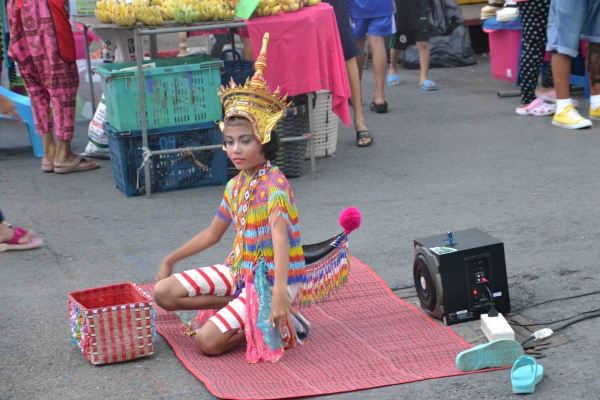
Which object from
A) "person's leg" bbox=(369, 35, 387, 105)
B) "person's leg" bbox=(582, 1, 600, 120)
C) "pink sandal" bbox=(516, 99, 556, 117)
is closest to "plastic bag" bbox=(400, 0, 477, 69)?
"person's leg" bbox=(369, 35, 387, 105)

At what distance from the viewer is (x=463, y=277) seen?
380cm

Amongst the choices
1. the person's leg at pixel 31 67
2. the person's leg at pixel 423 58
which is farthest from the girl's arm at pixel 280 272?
the person's leg at pixel 423 58

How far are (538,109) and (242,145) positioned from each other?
4.85 meters

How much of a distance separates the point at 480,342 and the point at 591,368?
0.48 metres

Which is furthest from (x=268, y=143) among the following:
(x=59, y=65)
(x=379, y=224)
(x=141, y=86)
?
(x=59, y=65)

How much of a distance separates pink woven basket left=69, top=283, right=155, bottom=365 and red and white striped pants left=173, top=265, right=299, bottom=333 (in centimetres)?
23

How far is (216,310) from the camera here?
396cm

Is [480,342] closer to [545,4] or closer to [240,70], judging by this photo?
[240,70]

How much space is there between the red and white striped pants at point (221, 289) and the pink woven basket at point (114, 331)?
234mm

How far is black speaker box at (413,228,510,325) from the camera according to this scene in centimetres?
378

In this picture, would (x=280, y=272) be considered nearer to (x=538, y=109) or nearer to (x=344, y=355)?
(x=344, y=355)

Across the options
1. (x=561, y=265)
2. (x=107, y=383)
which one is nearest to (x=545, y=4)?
(x=561, y=265)

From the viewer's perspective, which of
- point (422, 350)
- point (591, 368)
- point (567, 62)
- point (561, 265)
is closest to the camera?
point (591, 368)

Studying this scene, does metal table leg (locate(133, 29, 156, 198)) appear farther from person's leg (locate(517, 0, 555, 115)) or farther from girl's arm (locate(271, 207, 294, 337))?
person's leg (locate(517, 0, 555, 115))
